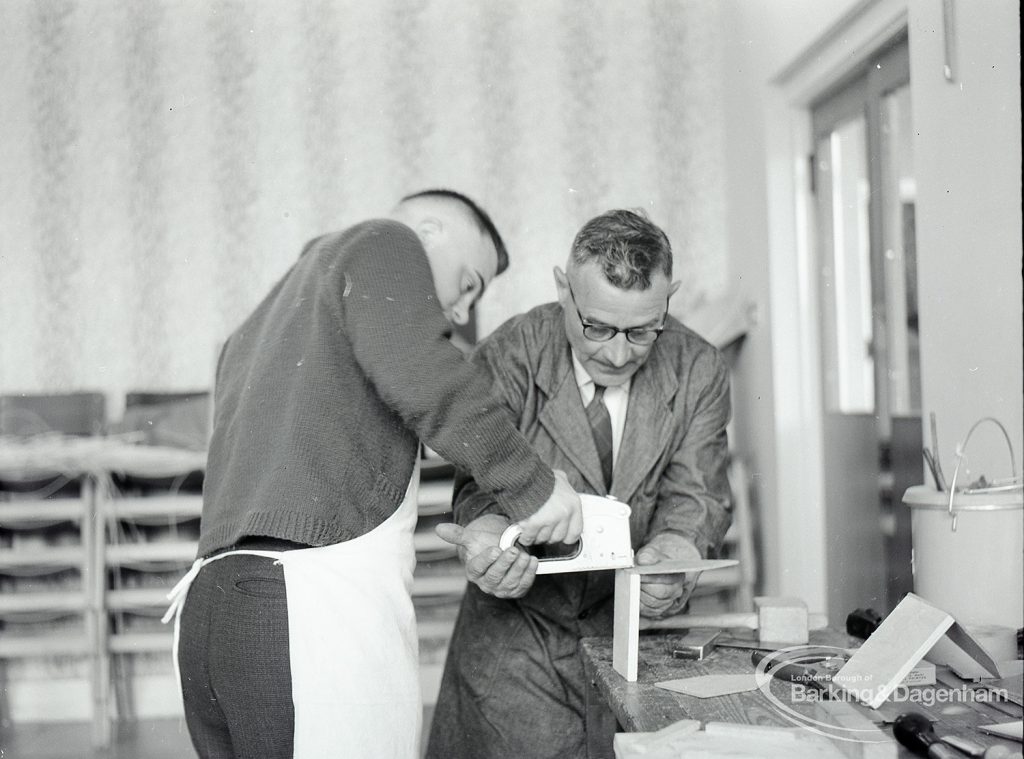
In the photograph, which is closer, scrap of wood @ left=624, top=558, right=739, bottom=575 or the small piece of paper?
the small piece of paper

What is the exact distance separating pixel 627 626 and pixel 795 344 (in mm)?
2800

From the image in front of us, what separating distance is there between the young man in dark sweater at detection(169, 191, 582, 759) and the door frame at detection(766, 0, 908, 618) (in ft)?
8.75

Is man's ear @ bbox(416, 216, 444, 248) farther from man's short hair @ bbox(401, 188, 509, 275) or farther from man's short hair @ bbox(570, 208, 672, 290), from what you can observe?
man's short hair @ bbox(570, 208, 672, 290)

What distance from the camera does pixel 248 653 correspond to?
60.7 inches

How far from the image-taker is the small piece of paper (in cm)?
146

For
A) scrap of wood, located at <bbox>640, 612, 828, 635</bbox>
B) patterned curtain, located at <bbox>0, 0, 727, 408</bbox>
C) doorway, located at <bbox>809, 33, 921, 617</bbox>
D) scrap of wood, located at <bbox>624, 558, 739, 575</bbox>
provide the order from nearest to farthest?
1. scrap of wood, located at <bbox>624, 558, 739, 575</bbox>
2. scrap of wood, located at <bbox>640, 612, 828, 635</bbox>
3. doorway, located at <bbox>809, 33, 921, 617</bbox>
4. patterned curtain, located at <bbox>0, 0, 727, 408</bbox>

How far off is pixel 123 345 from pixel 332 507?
11.3ft

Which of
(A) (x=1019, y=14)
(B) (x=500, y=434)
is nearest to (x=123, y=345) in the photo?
(B) (x=500, y=434)

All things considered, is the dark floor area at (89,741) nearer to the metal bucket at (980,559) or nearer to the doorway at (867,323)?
the doorway at (867,323)

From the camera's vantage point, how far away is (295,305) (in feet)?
5.41

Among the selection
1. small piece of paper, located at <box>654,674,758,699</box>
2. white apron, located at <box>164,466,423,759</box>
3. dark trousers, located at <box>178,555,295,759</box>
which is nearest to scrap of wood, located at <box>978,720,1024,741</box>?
small piece of paper, located at <box>654,674,758,699</box>

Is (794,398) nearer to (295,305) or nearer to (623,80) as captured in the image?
(623,80)

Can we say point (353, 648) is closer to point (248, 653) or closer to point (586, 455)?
point (248, 653)

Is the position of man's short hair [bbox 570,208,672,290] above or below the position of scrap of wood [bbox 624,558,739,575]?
above
